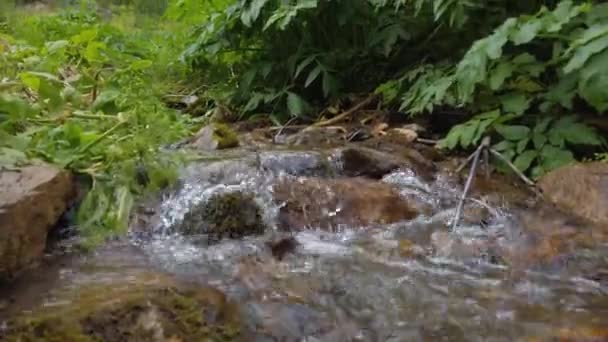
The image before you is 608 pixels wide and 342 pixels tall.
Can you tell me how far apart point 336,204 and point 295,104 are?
58.5 inches

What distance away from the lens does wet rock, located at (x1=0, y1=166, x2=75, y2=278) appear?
2.05 metres

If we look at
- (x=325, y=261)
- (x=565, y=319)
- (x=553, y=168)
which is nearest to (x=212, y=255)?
(x=325, y=261)

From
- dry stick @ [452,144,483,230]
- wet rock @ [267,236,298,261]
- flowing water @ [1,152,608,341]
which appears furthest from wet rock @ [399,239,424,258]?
wet rock @ [267,236,298,261]

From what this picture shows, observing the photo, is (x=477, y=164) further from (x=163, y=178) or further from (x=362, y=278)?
(x=163, y=178)

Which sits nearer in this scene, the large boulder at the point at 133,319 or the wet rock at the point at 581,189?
the large boulder at the point at 133,319

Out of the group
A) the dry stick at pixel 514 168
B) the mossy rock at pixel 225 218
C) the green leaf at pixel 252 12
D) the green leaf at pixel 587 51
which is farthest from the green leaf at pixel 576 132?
the green leaf at pixel 252 12

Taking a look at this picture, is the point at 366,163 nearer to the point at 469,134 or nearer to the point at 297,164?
the point at 297,164

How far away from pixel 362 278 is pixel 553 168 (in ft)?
3.72

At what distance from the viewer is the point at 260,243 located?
2541mm

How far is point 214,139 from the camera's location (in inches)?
142

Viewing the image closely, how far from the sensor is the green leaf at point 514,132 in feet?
9.88

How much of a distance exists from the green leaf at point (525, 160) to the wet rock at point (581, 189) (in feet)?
0.47

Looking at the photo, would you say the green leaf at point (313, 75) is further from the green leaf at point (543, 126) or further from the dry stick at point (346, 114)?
the green leaf at point (543, 126)

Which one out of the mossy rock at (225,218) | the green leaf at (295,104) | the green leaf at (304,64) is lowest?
the mossy rock at (225,218)
